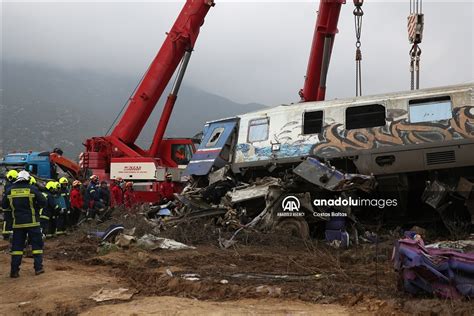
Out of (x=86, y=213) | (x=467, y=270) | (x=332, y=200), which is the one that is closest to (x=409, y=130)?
(x=332, y=200)

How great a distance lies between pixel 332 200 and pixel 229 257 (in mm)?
2737

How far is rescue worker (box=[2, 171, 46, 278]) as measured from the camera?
313 inches

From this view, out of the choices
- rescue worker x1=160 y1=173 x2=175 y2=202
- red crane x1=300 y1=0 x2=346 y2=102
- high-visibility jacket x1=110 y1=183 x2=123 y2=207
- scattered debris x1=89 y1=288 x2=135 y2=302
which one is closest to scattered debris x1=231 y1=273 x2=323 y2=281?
scattered debris x1=89 y1=288 x2=135 y2=302

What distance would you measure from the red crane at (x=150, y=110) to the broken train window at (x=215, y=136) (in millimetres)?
4432

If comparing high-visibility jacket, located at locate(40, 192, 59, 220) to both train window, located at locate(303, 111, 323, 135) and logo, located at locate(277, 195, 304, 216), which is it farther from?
train window, located at locate(303, 111, 323, 135)

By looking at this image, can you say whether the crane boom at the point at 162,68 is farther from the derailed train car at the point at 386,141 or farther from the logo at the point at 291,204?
the logo at the point at 291,204

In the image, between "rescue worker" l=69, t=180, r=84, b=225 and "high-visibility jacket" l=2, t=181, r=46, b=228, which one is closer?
"high-visibility jacket" l=2, t=181, r=46, b=228

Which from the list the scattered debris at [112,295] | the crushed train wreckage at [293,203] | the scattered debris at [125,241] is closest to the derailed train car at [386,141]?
the crushed train wreckage at [293,203]

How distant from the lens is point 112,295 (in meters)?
6.15

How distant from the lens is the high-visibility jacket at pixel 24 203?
808cm

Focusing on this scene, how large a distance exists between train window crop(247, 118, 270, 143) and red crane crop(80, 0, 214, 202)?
553 cm

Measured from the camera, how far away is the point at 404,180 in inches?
406

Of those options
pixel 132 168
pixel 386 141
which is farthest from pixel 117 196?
pixel 386 141

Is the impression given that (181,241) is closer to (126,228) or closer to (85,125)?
(126,228)
